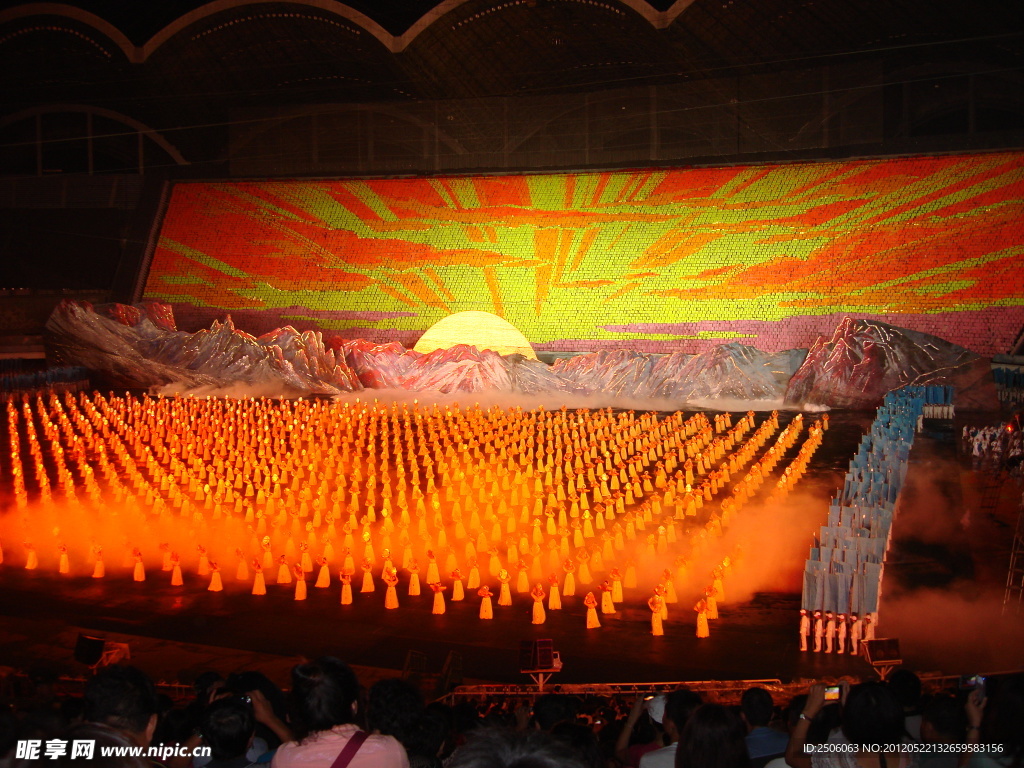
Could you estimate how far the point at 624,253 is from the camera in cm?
3145

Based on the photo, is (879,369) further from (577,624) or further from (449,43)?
(449,43)

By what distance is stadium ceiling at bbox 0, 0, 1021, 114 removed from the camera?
34188 mm

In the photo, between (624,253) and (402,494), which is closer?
(402,494)

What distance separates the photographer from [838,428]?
72.1 feet

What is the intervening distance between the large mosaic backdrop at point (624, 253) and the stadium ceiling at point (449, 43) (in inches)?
213

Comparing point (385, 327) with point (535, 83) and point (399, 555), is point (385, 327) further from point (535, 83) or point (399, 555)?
point (399, 555)

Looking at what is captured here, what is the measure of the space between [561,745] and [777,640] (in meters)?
7.81

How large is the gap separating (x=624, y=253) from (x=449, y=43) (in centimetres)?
1141

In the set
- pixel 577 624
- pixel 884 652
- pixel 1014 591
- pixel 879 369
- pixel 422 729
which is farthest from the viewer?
pixel 879 369

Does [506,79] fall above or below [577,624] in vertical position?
above

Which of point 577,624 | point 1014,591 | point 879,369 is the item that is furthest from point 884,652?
point 879,369

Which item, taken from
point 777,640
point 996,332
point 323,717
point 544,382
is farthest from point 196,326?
point 323,717

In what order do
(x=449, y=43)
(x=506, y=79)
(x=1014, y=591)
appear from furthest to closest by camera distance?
1. (x=506, y=79)
2. (x=449, y=43)
3. (x=1014, y=591)

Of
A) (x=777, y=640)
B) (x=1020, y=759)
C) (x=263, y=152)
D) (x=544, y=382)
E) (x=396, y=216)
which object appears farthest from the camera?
(x=263, y=152)
